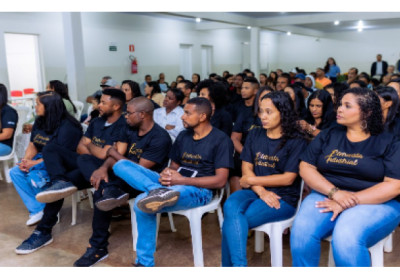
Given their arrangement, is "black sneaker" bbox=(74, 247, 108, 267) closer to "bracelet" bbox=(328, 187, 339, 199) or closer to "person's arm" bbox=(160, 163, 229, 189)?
"person's arm" bbox=(160, 163, 229, 189)

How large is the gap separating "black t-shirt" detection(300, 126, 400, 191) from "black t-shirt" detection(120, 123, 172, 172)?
998 mm

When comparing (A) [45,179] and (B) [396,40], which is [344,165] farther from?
(B) [396,40]

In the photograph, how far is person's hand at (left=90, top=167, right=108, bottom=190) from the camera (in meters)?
2.49

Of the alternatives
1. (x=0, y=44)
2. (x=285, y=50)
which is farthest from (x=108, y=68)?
(x=285, y=50)

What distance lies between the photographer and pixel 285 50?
17.7 metres

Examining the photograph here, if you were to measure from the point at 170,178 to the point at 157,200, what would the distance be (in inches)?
10.7

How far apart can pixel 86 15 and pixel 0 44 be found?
7.84 ft

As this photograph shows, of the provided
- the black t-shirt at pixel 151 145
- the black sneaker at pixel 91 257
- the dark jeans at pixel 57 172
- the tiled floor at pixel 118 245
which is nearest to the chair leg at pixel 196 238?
the tiled floor at pixel 118 245

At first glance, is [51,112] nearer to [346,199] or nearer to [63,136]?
[63,136]

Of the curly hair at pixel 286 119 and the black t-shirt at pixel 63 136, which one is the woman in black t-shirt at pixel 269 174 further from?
the black t-shirt at pixel 63 136

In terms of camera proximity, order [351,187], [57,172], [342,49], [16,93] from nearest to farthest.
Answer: [351,187] < [57,172] < [16,93] < [342,49]

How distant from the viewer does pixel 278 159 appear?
219 centimetres

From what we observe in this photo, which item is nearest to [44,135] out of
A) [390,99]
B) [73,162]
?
[73,162]

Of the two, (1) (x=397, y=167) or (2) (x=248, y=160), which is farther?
(2) (x=248, y=160)
